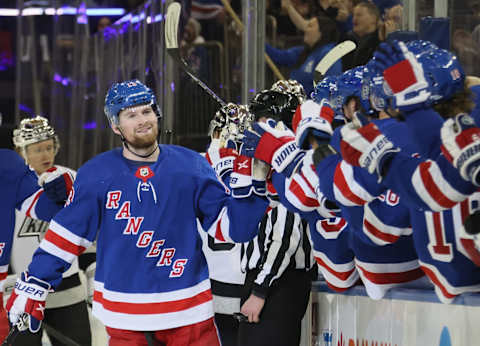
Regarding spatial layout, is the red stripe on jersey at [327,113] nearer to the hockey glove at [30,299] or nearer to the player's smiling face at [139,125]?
the player's smiling face at [139,125]

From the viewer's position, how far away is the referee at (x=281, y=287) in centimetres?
310

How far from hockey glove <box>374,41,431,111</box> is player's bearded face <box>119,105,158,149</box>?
46.2 inches

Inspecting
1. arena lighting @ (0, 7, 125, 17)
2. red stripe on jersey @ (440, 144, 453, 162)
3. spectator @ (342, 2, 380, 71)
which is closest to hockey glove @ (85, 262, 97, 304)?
spectator @ (342, 2, 380, 71)

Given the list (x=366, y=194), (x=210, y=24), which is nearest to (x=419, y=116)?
(x=366, y=194)

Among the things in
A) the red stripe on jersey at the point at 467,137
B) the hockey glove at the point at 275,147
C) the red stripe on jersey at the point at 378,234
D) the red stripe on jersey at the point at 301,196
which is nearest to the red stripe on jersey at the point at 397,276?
the red stripe on jersey at the point at 378,234

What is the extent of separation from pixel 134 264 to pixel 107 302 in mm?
155

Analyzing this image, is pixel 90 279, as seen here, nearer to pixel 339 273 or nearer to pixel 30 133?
pixel 30 133

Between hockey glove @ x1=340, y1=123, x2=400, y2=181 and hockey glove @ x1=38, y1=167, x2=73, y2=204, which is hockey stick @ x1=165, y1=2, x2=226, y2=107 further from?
hockey glove @ x1=340, y1=123, x2=400, y2=181

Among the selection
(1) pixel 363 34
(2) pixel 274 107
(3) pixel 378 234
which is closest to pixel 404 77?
(3) pixel 378 234

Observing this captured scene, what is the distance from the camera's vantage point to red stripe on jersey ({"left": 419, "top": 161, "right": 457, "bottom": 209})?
197 cm

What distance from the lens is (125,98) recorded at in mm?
3123

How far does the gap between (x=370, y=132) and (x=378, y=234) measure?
352mm

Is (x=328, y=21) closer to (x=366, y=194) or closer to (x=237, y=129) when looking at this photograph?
(x=237, y=129)

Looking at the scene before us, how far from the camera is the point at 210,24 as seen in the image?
6.70 metres
